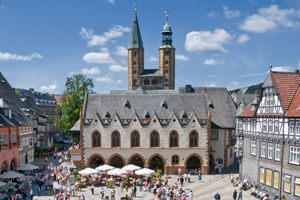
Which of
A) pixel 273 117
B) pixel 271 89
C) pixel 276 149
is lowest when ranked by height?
pixel 276 149

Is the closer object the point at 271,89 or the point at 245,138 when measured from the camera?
the point at 271,89

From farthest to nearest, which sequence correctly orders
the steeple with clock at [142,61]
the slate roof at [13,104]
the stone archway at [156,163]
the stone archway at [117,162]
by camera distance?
the steeple with clock at [142,61] < the stone archway at [117,162] < the stone archway at [156,163] < the slate roof at [13,104]

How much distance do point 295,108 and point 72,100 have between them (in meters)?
40.3

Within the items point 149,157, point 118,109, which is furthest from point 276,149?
point 118,109

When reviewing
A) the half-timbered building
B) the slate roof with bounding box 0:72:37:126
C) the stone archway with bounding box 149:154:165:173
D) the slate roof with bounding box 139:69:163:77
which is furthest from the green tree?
the slate roof with bounding box 139:69:163:77

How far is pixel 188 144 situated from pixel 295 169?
16962mm

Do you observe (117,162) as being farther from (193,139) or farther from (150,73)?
(150,73)

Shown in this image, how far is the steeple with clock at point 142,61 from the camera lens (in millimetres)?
105000

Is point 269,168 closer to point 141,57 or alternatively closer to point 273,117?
point 273,117

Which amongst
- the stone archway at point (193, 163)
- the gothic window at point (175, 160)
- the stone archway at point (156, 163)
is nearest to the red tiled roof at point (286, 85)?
the stone archway at point (193, 163)

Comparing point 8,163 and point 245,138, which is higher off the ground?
point 245,138

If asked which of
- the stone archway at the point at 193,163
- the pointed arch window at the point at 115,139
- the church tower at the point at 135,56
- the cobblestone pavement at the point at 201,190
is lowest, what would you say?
the cobblestone pavement at the point at 201,190

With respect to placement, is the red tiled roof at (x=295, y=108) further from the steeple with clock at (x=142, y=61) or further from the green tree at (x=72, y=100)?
the steeple with clock at (x=142, y=61)

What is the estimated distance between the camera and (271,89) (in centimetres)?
3194
